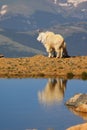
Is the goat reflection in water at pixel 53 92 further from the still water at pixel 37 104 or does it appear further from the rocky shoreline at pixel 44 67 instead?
the rocky shoreline at pixel 44 67

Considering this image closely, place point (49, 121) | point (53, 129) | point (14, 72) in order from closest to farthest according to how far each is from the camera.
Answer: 1. point (53, 129)
2. point (49, 121)
3. point (14, 72)

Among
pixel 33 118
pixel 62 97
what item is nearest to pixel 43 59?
pixel 62 97

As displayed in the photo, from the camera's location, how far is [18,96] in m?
47.2

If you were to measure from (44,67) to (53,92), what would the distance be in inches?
760

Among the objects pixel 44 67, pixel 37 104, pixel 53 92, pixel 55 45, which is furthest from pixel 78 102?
pixel 55 45

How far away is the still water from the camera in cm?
3466

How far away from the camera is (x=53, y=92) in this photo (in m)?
49.0

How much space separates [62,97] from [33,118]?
9.66m

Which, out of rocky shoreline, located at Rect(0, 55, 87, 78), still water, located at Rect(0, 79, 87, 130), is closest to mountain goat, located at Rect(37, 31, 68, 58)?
rocky shoreline, located at Rect(0, 55, 87, 78)

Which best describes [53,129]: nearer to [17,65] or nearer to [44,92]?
[44,92]

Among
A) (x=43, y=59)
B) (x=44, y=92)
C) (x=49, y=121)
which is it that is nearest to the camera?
(x=49, y=121)

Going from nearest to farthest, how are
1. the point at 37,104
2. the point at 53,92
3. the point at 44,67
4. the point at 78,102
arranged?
the point at 78,102
the point at 37,104
the point at 53,92
the point at 44,67

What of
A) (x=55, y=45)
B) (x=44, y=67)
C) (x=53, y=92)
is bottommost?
(x=44, y=67)

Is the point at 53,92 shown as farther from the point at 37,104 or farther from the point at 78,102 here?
the point at 78,102
